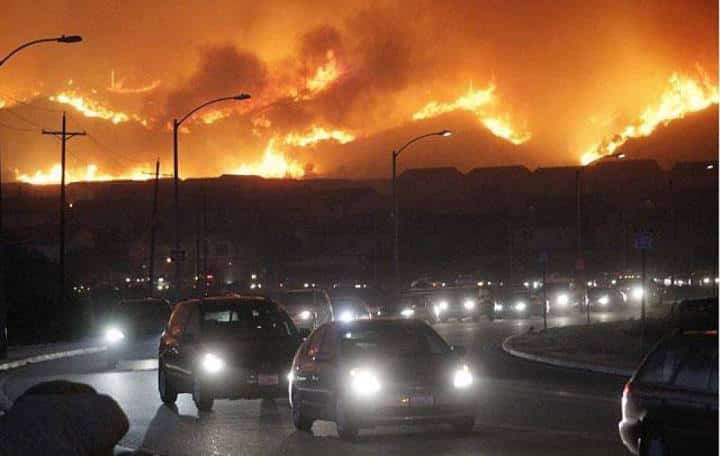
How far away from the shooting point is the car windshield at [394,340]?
66.7 feet

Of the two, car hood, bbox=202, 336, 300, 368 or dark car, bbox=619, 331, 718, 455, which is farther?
car hood, bbox=202, 336, 300, 368

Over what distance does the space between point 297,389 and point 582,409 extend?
477cm

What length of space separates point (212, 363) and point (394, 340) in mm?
4595

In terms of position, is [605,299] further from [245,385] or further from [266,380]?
[245,385]

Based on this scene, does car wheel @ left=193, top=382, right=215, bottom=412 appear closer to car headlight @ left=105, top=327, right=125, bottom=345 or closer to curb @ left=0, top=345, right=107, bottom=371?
curb @ left=0, top=345, right=107, bottom=371

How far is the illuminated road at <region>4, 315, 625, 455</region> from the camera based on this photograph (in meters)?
18.2

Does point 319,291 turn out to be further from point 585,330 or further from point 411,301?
point 411,301

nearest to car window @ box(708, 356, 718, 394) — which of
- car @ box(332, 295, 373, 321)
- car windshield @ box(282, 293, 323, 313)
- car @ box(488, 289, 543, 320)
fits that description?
car windshield @ box(282, 293, 323, 313)

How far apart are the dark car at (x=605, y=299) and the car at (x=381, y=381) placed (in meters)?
60.1

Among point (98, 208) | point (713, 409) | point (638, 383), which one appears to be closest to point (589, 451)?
point (638, 383)

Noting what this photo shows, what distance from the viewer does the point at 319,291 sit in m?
46.8

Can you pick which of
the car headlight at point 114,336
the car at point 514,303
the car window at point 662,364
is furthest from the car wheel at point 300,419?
the car at point 514,303

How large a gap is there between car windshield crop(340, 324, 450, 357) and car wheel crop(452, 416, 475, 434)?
42.5 inches

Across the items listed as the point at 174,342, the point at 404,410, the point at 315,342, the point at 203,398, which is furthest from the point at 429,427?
the point at 174,342
